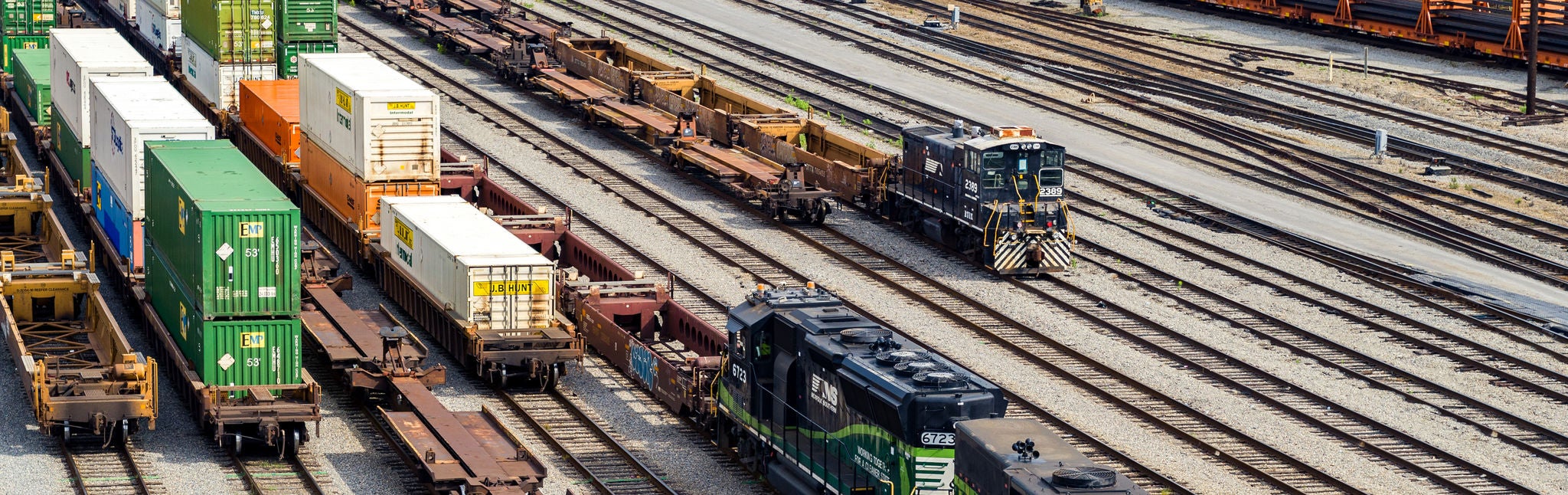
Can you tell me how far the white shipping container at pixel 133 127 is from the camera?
4006cm

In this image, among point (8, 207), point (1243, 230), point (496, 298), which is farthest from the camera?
point (1243, 230)

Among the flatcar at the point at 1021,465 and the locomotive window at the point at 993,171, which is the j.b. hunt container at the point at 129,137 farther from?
the flatcar at the point at 1021,465

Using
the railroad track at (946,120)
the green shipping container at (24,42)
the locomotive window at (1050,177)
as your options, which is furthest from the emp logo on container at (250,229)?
the green shipping container at (24,42)

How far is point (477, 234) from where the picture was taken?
38.8 m

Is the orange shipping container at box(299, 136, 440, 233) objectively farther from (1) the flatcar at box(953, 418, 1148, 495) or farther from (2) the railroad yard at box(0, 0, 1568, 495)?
(1) the flatcar at box(953, 418, 1148, 495)

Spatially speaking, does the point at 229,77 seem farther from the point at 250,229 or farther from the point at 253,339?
the point at 253,339

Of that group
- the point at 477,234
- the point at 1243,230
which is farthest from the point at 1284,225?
the point at 477,234

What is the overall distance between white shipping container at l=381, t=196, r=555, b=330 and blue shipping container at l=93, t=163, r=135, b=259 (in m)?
5.31

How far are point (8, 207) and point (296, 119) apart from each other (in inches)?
343

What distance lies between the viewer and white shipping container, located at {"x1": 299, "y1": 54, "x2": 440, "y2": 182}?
143ft

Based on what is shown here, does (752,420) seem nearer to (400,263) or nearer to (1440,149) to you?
(400,263)

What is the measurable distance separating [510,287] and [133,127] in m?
9.39

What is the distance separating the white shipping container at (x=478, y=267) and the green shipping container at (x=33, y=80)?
1979 cm

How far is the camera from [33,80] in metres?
57.6
